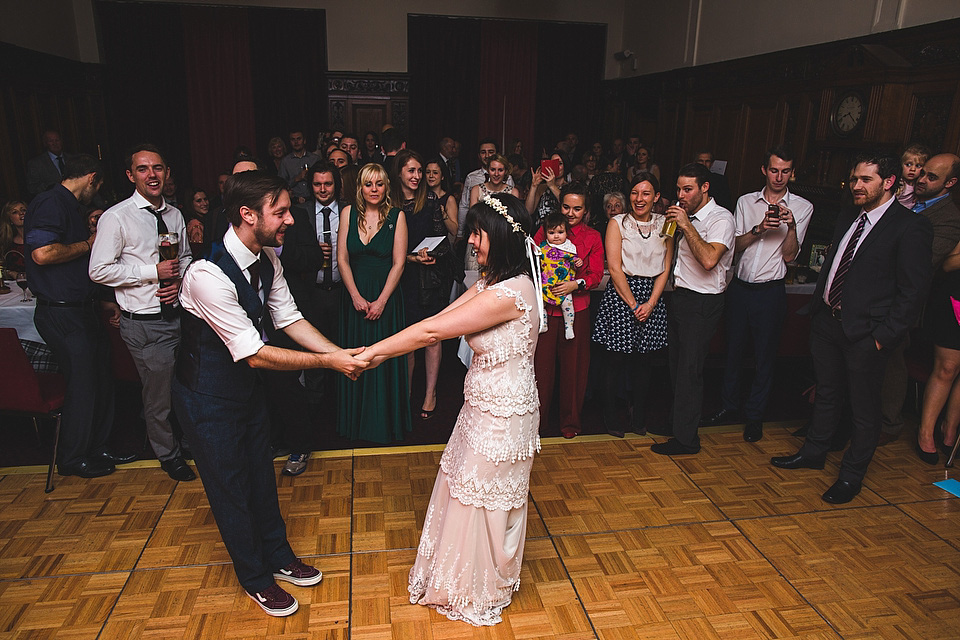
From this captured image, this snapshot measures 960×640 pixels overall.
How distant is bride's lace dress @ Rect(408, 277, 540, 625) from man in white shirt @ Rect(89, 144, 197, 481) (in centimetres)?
166

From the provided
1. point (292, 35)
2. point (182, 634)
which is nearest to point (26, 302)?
point (182, 634)

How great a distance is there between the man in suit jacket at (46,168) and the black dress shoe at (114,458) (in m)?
5.20

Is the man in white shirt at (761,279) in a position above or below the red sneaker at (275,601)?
above

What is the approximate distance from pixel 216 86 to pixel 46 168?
162 inches

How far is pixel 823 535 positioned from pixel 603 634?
4.65 ft

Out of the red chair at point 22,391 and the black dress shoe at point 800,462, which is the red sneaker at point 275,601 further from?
the black dress shoe at point 800,462

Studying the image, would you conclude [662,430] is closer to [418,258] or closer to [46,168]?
[418,258]

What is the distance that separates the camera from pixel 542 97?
38.2 feet

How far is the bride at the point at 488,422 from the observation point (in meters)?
2.29

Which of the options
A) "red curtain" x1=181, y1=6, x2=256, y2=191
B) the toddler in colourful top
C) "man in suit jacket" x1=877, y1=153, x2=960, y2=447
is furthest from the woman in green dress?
"red curtain" x1=181, y1=6, x2=256, y2=191

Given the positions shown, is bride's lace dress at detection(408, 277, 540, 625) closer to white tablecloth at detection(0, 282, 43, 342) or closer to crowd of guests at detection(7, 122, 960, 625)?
crowd of guests at detection(7, 122, 960, 625)

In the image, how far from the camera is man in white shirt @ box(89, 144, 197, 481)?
122 inches

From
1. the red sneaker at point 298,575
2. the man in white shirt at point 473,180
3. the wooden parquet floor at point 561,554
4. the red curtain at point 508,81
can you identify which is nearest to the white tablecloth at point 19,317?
the wooden parquet floor at point 561,554

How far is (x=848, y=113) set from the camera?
19.2ft
